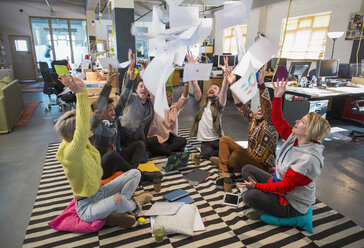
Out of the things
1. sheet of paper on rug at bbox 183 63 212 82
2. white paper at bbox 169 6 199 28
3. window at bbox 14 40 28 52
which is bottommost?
sheet of paper on rug at bbox 183 63 212 82

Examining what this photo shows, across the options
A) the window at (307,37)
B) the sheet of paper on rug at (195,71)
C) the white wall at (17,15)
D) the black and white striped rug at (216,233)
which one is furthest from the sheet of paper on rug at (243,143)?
the white wall at (17,15)

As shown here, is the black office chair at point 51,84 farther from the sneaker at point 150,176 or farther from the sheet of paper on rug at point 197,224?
the sheet of paper on rug at point 197,224

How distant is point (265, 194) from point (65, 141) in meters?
1.49

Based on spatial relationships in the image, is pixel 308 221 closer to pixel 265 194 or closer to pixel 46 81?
pixel 265 194

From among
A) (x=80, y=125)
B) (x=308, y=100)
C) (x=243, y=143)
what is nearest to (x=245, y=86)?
(x=80, y=125)

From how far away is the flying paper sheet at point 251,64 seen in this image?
4.09 feet

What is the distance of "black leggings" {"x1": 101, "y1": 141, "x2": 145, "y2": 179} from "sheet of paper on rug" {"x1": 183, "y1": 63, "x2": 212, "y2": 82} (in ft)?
4.01

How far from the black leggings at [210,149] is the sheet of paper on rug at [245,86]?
167cm

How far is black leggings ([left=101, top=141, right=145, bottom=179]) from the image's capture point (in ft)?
7.43

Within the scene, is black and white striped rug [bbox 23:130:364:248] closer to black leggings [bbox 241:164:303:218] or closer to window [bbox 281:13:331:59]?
black leggings [bbox 241:164:303:218]

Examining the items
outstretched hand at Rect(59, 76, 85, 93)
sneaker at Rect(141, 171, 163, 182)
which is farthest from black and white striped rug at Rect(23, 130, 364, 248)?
outstretched hand at Rect(59, 76, 85, 93)

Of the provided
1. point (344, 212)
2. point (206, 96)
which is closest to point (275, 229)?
point (344, 212)

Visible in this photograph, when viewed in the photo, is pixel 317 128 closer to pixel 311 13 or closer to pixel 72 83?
pixel 72 83

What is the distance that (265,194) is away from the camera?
1805 millimetres
